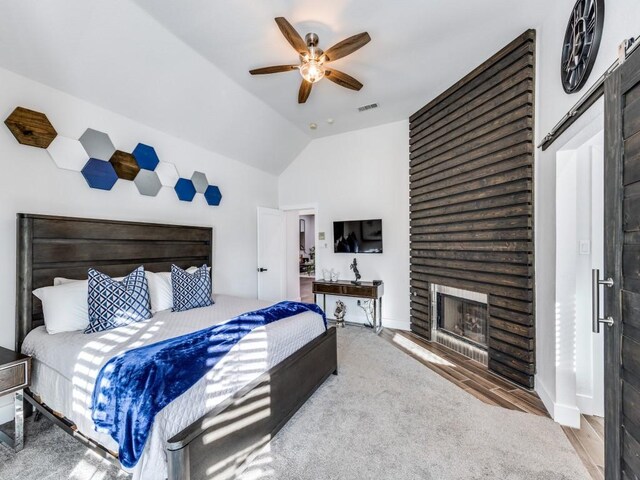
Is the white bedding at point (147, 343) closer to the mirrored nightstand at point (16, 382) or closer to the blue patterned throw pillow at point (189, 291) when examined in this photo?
the mirrored nightstand at point (16, 382)

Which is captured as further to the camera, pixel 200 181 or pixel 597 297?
pixel 200 181

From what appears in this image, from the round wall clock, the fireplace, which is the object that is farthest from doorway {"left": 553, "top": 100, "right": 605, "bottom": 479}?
the fireplace

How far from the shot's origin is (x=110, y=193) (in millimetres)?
3027

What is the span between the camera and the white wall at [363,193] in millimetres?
4520

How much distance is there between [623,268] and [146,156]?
4.08 m

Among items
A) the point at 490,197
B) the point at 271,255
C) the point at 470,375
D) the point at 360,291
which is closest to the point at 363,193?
the point at 360,291

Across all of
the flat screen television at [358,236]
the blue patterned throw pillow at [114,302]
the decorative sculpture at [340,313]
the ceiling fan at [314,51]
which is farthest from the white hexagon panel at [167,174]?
the decorative sculpture at [340,313]

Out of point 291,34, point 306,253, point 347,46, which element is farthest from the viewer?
point 306,253

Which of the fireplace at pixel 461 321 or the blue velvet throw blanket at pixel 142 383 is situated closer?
the blue velvet throw blanket at pixel 142 383

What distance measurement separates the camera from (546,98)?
8.09 feet

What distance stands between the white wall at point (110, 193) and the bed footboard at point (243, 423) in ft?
6.77

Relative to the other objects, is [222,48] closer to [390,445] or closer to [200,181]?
[200,181]

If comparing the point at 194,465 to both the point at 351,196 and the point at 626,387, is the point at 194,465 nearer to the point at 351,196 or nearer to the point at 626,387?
the point at 626,387

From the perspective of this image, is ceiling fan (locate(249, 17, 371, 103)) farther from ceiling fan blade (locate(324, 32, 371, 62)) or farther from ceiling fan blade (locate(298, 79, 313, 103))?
ceiling fan blade (locate(298, 79, 313, 103))
